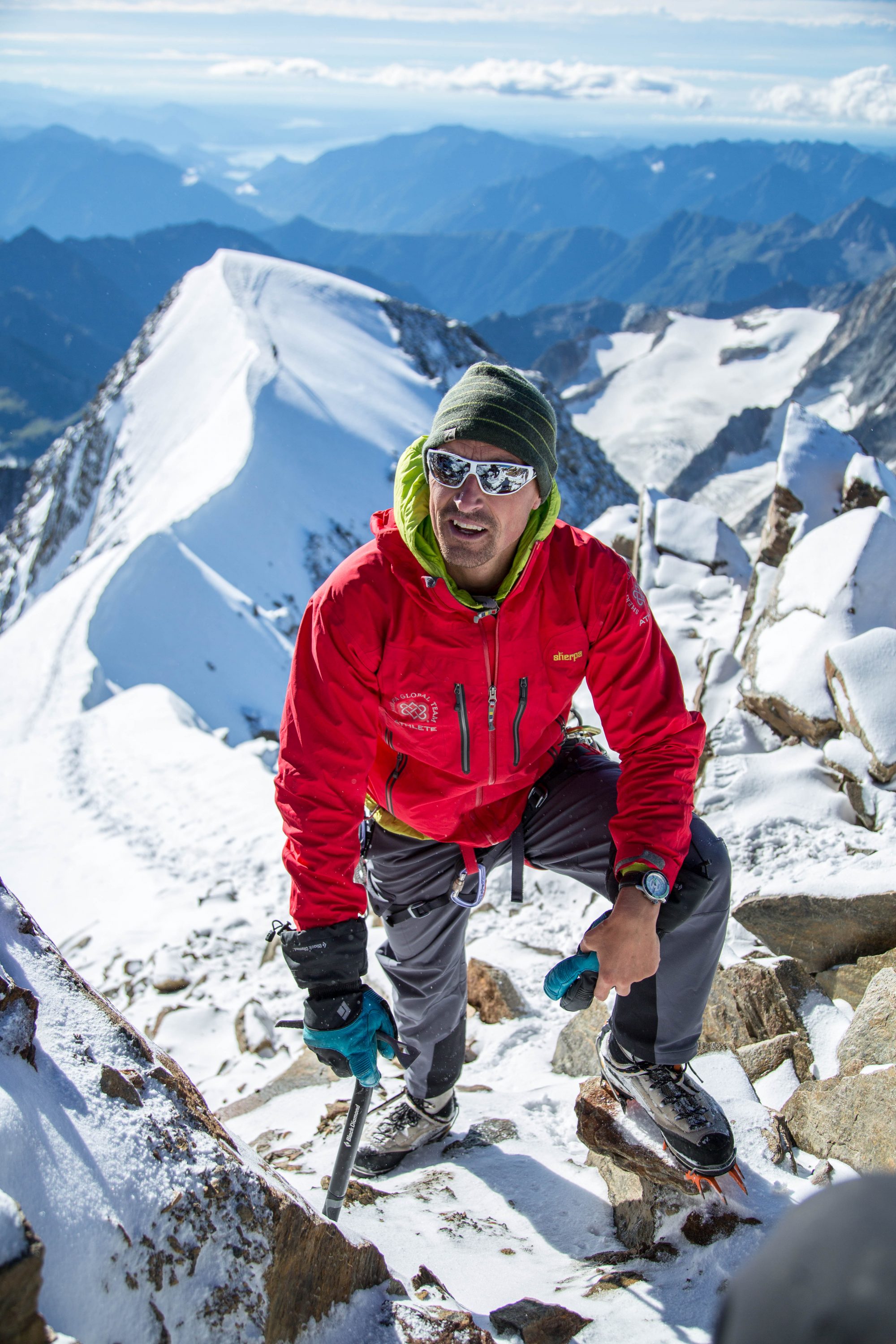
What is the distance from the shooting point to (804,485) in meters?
9.34

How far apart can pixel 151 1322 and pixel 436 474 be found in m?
2.77

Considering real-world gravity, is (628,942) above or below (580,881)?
above

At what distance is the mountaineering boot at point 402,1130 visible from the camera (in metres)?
3.96

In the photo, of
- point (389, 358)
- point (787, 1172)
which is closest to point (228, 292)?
point (389, 358)

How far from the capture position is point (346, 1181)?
3379 mm

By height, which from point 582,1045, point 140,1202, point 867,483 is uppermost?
point 140,1202

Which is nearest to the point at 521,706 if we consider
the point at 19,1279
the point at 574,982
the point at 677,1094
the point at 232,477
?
the point at 574,982

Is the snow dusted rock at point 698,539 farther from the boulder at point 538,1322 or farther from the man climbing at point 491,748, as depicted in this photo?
the boulder at point 538,1322

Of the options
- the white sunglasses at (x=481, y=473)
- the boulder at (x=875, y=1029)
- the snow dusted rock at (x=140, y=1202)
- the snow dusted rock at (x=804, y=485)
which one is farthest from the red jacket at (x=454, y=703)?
the snow dusted rock at (x=804, y=485)

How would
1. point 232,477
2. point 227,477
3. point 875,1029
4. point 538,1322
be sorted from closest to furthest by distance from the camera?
1. point 538,1322
2. point 875,1029
3. point 232,477
4. point 227,477

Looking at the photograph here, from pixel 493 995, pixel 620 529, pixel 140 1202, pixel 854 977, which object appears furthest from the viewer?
pixel 620 529

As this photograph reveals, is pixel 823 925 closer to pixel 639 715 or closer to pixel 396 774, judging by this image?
pixel 639 715

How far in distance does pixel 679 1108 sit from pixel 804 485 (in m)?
7.79

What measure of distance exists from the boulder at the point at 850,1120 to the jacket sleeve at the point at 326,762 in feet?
6.46
